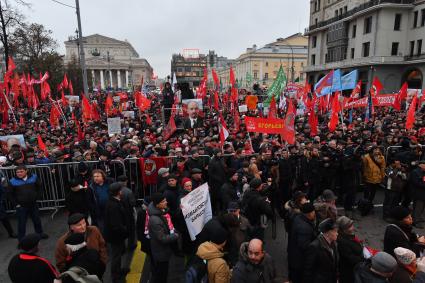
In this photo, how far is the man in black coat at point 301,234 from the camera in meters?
3.97

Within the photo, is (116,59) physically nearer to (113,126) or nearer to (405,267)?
(113,126)

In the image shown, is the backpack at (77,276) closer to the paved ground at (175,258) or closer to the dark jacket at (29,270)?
the dark jacket at (29,270)

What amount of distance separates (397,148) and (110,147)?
8.65m

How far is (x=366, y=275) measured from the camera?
3082 millimetres

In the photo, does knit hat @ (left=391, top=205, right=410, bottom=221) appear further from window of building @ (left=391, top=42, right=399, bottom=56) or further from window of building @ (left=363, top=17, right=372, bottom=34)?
window of building @ (left=363, top=17, right=372, bottom=34)

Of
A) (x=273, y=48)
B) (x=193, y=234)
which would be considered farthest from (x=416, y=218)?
(x=273, y=48)

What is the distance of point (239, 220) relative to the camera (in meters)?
4.30

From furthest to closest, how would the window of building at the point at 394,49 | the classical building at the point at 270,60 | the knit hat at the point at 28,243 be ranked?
the classical building at the point at 270,60 → the window of building at the point at 394,49 → the knit hat at the point at 28,243

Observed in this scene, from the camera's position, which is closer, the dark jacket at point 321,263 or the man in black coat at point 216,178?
the dark jacket at point 321,263

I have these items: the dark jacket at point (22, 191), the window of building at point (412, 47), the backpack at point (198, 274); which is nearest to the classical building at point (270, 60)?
the window of building at point (412, 47)

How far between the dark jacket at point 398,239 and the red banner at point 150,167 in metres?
5.42

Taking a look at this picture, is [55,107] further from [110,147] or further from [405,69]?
[405,69]

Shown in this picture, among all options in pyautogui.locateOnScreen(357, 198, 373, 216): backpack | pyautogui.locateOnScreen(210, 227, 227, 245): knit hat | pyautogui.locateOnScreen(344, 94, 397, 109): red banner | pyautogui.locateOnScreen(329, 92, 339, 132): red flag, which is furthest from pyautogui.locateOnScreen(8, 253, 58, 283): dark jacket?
pyautogui.locateOnScreen(344, 94, 397, 109): red banner

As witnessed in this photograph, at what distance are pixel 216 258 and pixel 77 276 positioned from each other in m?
1.43
